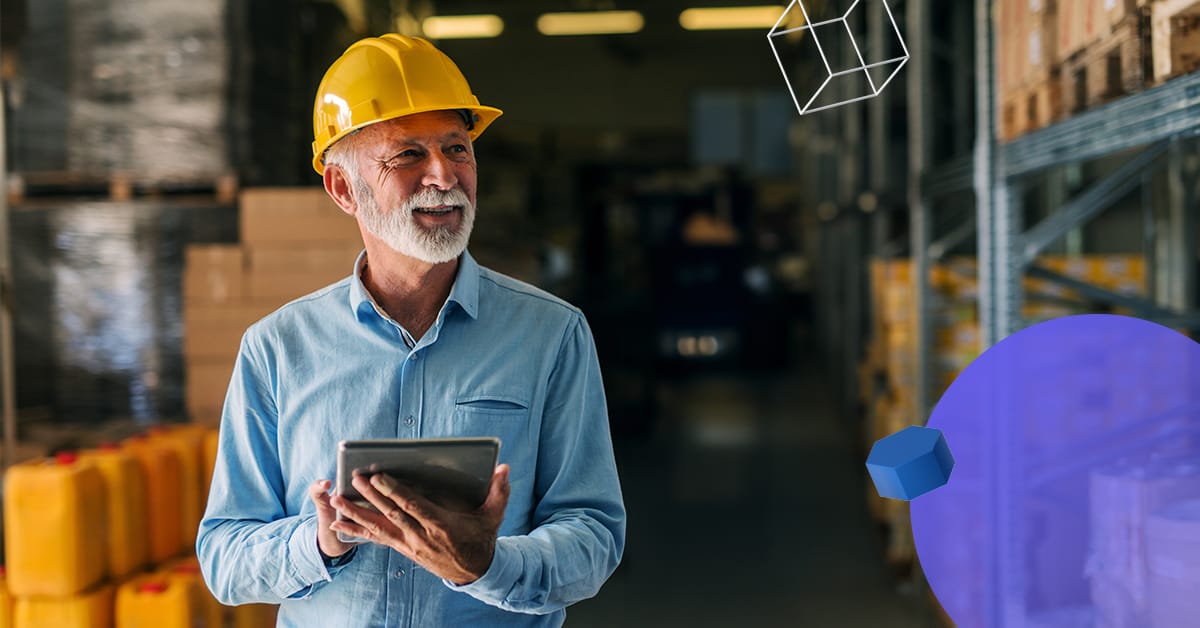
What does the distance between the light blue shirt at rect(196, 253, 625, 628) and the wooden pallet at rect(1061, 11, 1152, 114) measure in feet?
5.65

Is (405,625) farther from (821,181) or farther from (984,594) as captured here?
(821,181)

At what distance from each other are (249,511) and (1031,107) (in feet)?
9.49

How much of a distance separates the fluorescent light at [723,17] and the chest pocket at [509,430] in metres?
8.51

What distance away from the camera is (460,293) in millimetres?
1898

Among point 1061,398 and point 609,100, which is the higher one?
point 609,100

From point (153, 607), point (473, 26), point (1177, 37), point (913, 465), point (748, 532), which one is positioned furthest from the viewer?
point (473, 26)

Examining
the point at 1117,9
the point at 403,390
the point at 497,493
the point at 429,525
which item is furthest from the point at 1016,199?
the point at 429,525

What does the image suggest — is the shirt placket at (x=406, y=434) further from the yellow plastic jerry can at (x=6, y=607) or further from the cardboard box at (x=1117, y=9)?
the yellow plastic jerry can at (x=6, y=607)

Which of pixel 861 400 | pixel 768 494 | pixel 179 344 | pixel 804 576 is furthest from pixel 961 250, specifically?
pixel 179 344

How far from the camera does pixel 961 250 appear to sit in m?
8.98

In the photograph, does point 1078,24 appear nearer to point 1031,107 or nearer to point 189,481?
point 1031,107

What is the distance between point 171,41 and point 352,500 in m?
4.13

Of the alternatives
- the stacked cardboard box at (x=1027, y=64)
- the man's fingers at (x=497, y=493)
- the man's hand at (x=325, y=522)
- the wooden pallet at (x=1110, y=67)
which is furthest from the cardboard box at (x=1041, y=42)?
the man's hand at (x=325, y=522)

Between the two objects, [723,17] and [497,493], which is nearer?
[497,493]
